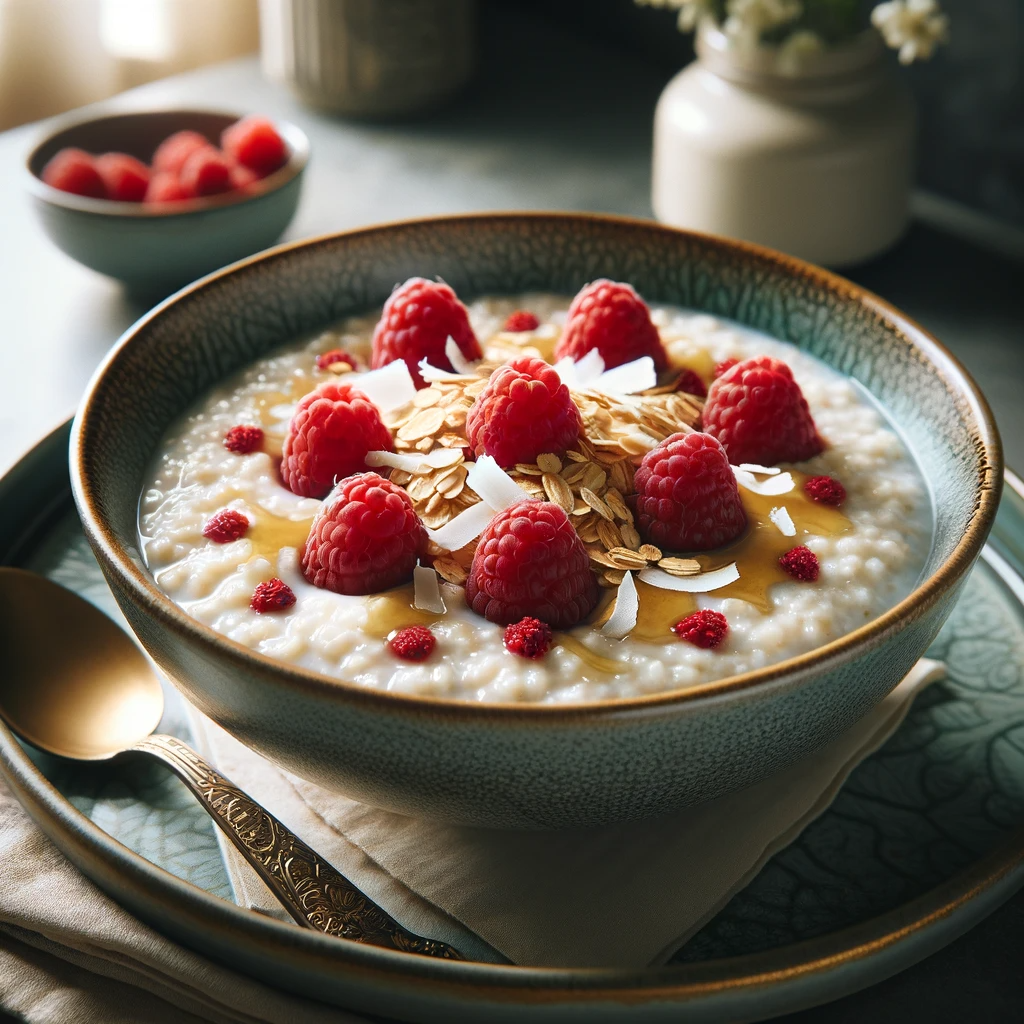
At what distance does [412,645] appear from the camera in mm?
1220

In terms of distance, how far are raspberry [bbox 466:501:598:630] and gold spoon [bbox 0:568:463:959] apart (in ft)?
1.05

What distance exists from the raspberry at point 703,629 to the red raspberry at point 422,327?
56 cm

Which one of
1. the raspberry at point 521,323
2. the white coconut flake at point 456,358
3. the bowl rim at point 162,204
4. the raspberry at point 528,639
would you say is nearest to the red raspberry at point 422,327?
the white coconut flake at point 456,358

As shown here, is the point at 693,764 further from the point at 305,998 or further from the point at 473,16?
the point at 473,16

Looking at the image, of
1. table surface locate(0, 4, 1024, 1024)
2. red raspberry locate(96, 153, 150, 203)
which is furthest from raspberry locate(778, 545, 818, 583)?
red raspberry locate(96, 153, 150, 203)

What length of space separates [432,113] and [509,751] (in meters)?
2.42

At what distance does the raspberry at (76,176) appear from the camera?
7.75 ft

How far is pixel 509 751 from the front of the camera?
108 cm

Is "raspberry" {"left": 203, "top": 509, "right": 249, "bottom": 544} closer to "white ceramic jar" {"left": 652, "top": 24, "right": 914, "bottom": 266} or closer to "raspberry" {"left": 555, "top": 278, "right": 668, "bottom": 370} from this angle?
"raspberry" {"left": 555, "top": 278, "right": 668, "bottom": 370}

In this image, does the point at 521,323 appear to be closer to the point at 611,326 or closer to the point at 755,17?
the point at 611,326

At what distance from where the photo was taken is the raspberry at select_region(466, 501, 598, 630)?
1.24 m

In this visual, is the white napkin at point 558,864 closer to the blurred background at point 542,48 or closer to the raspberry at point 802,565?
the raspberry at point 802,565

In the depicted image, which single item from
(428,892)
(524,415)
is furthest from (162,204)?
(428,892)

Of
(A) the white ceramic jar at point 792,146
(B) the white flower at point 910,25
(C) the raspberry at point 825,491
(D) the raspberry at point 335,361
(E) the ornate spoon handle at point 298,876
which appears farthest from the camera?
(A) the white ceramic jar at point 792,146
